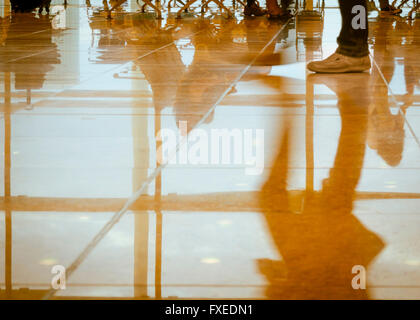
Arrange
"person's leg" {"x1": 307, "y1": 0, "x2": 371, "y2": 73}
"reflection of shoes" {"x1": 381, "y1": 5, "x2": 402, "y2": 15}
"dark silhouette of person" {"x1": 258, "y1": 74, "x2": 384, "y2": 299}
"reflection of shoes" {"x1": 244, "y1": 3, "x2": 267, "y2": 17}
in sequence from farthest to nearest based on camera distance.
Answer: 1. "reflection of shoes" {"x1": 381, "y1": 5, "x2": 402, "y2": 15}
2. "reflection of shoes" {"x1": 244, "y1": 3, "x2": 267, "y2": 17}
3. "person's leg" {"x1": 307, "y1": 0, "x2": 371, "y2": 73}
4. "dark silhouette of person" {"x1": 258, "y1": 74, "x2": 384, "y2": 299}

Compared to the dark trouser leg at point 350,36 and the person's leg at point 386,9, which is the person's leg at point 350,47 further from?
the person's leg at point 386,9

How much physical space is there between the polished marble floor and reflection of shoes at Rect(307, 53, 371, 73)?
0.06m

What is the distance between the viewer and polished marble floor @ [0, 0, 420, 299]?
101 centimetres

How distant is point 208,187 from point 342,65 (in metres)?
1.97

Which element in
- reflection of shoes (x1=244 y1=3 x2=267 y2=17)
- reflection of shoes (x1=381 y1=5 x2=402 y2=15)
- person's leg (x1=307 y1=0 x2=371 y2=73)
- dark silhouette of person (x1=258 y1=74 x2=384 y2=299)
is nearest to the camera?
dark silhouette of person (x1=258 y1=74 x2=384 y2=299)

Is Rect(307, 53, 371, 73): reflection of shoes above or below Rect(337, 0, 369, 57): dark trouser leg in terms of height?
below

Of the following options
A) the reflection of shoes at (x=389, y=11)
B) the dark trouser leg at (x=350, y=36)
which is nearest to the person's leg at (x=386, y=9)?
the reflection of shoes at (x=389, y=11)

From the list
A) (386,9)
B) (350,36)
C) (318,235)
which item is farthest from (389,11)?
(318,235)

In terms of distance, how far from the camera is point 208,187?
145cm

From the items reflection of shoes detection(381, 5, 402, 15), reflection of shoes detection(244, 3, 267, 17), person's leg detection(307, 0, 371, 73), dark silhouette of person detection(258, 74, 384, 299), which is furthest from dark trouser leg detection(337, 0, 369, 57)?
reflection of shoes detection(381, 5, 402, 15)

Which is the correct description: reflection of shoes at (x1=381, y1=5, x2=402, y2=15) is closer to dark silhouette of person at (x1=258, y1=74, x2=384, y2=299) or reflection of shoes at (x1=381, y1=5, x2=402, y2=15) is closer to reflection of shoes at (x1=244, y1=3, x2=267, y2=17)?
reflection of shoes at (x1=244, y1=3, x2=267, y2=17)

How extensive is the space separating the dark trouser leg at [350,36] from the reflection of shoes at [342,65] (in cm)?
2

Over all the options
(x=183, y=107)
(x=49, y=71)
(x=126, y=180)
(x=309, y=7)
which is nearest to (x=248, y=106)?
(x=183, y=107)
